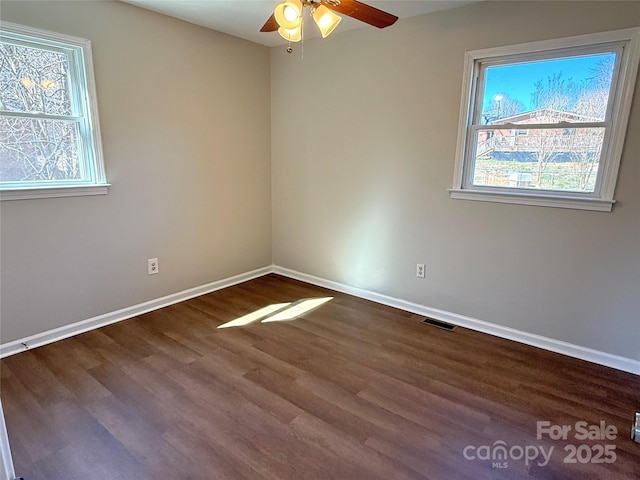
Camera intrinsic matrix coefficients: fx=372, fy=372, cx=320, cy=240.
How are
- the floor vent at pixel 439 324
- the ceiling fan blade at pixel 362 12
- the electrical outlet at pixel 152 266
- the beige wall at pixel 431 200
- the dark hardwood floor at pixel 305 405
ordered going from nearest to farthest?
1. the dark hardwood floor at pixel 305 405
2. the ceiling fan blade at pixel 362 12
3. the beige wall at pixel 431 200
4. the floor vent at pixel 439 324
5. the electrical outlet at pixel 152 266

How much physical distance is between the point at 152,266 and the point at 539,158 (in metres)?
3.16

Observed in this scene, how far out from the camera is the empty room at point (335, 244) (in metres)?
1.86

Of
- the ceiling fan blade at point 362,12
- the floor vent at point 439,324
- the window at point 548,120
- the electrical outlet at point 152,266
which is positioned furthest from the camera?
the electrical outlet at point 152,266

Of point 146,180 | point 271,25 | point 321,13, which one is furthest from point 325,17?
point 146,180

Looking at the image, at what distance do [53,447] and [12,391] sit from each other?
64cm

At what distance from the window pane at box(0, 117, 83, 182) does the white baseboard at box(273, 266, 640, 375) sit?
2408 millimetres

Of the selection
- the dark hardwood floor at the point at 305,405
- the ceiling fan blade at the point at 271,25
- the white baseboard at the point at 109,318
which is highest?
the ceiling fan blade at the point at 271,25

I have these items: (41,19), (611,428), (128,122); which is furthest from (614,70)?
(41,19)

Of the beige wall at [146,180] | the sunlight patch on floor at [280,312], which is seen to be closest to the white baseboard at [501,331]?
the sunlight patch on floor at [280,312]

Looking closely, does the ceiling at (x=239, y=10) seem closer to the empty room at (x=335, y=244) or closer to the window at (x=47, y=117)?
the empty room at (x=335, y=244)

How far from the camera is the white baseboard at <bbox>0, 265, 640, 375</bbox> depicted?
2.50 m

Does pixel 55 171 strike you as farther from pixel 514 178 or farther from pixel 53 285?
pixel 514 178

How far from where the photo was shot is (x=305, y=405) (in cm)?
208

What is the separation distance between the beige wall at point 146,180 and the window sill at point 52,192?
A: 0.14ft
